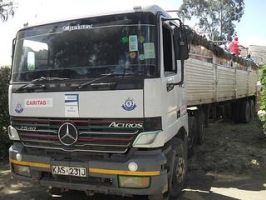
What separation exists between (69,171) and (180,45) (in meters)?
2.05

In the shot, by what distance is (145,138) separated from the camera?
14.1 ft

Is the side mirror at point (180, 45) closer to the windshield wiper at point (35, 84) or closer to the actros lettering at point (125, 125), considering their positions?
the actros lettering at point (125, 125)

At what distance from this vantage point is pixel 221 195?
5828 mm

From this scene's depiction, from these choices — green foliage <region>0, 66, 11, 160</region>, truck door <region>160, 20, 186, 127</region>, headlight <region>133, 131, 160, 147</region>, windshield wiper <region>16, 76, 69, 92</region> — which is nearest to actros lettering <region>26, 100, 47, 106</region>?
windshield wiper <region>16, 76, 69, 92</region>

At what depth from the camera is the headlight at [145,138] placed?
4289 millimetres

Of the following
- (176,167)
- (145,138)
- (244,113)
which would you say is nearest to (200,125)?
(176,167)

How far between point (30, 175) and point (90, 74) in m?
1.54

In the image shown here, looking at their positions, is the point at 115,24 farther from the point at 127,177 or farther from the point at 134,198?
the point at 134,198

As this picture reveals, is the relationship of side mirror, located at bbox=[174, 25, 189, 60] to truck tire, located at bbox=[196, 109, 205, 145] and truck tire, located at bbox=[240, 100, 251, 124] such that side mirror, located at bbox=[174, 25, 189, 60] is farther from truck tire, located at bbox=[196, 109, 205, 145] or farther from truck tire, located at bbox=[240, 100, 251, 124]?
truck tire, located at bbox=[240, 100, 251, 124]

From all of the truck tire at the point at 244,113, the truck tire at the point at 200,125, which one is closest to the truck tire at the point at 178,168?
the truck tire at the point at 200,125

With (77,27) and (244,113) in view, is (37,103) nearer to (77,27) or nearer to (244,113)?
(77,27)

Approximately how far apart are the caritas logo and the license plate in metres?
0.78

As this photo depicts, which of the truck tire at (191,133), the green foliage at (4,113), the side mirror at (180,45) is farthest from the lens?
the green foliage at (4,113)

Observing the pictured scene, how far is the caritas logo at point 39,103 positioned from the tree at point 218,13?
140ft
